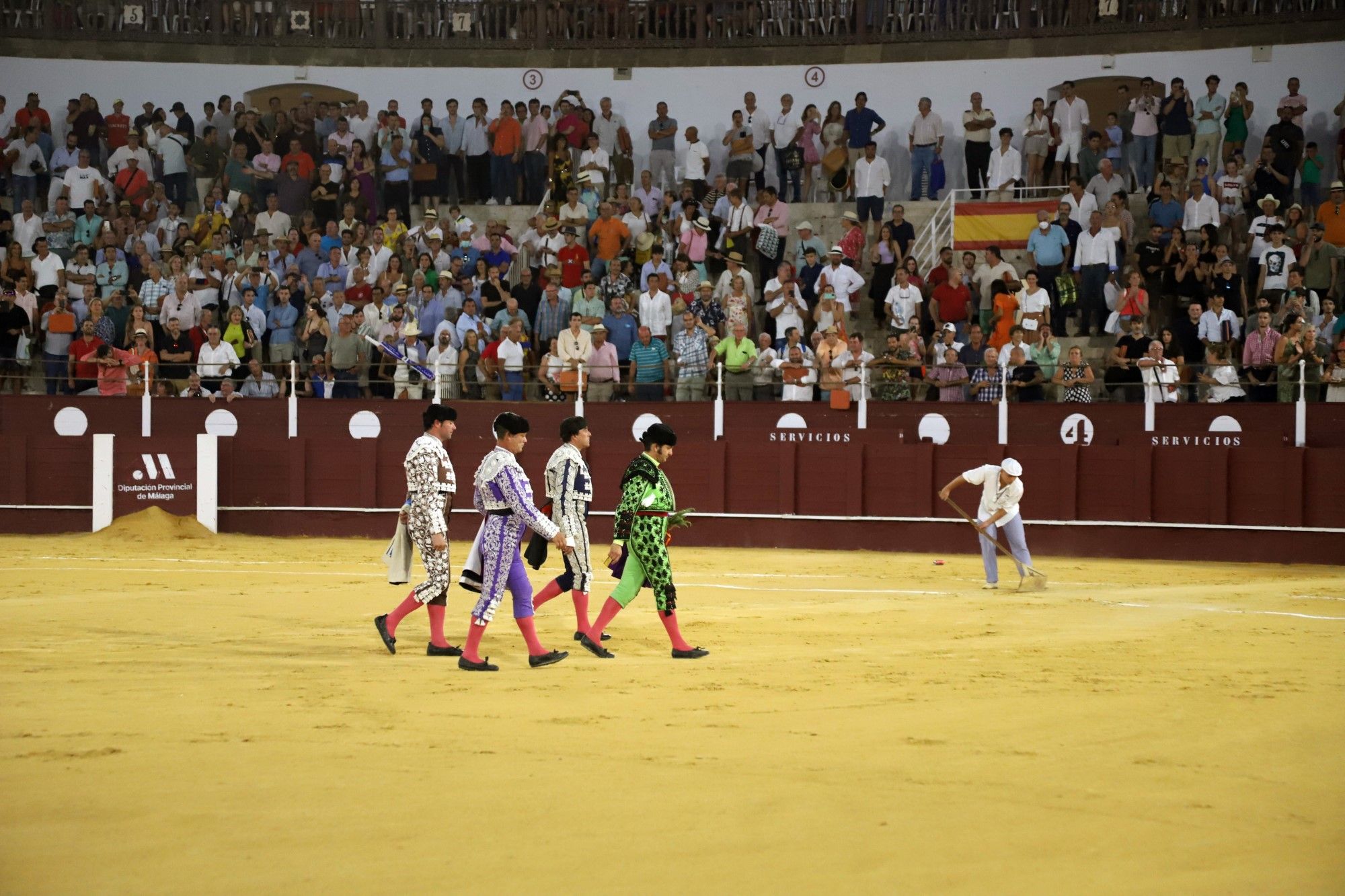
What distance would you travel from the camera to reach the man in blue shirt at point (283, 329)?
19250 mm

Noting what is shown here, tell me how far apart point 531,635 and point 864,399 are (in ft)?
31.8

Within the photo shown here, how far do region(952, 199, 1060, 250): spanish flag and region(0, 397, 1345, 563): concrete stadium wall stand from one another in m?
3.96

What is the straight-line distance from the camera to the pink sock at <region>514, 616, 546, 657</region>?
29.0 feet

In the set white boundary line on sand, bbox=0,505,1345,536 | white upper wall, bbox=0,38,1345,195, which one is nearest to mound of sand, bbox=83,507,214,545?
white boundary line on sand, bbox=0,505,1345,536

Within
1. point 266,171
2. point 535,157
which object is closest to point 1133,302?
point 535,157

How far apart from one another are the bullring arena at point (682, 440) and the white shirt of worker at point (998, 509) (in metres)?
0.10

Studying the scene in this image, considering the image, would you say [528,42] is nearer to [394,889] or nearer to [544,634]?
[544,634]

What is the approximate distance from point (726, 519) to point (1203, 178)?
7702 mm

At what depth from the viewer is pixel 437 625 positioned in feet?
31.1

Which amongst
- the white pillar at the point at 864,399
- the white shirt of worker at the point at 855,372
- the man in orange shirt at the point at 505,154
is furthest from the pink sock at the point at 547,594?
the man in orange shirt at the point at 505,154

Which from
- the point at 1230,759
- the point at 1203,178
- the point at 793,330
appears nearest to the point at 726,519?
the point at 793,330

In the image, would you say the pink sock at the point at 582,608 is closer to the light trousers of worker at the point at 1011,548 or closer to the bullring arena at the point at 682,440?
the bullring arena at the point at 682,440

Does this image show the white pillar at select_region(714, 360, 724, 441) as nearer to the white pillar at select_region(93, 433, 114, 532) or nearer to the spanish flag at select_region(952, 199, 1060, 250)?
the spanish flag at select_region(952, 199, 1060, 250)

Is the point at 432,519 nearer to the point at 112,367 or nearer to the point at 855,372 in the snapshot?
the point at 855,372
